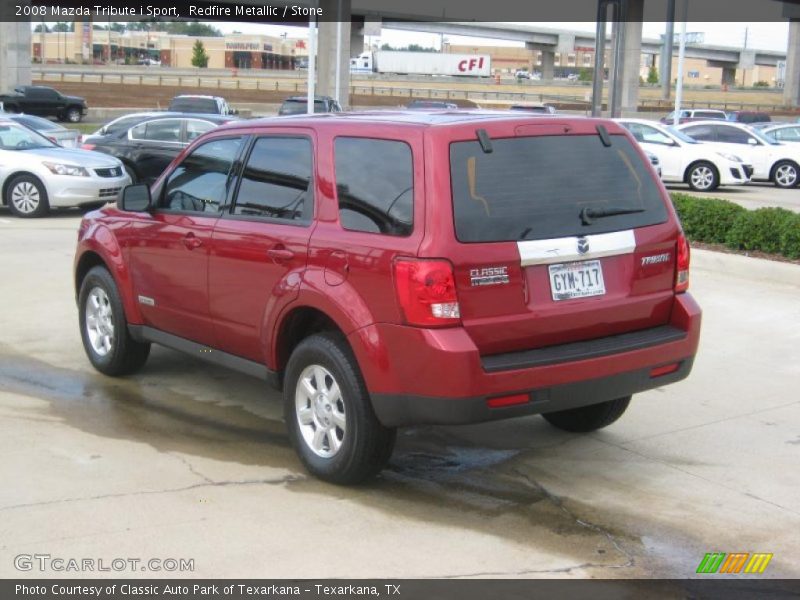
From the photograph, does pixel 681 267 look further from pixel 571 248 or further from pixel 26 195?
pixel 26 195

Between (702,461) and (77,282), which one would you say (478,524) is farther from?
(77,282)

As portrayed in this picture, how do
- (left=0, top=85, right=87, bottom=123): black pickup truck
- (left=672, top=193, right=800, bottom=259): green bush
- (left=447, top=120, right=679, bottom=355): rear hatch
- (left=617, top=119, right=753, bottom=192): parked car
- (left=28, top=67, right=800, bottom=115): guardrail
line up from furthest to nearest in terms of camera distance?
(left=28, top=67, right=800, bottom=115): guardrail < (left=0, top=85, right=87, bottom=123): black pickup truck < (left=617, top=119, right=753, bottom=192): parked car < (left=672, top=193, right=800, bottom=259): green bush < (left=447, top=120, right=679, bottom=355): rear hatch

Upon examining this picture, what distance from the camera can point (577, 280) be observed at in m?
5.49

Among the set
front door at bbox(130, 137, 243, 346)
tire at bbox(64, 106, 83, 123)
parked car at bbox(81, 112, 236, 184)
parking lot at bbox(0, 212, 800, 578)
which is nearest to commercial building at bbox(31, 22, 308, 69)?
tire at bbox(64, 106, 83, 123)

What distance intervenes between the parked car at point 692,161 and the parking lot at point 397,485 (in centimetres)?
1621

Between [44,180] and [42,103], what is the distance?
32.0 metres

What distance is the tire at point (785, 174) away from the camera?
86.2 feet

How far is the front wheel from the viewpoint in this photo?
2627 centimetres

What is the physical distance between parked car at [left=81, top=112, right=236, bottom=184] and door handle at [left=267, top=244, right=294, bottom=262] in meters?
14.3

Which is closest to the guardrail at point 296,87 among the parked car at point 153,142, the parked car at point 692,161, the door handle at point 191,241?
the parked car at point 692,161

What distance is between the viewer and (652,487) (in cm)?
588
